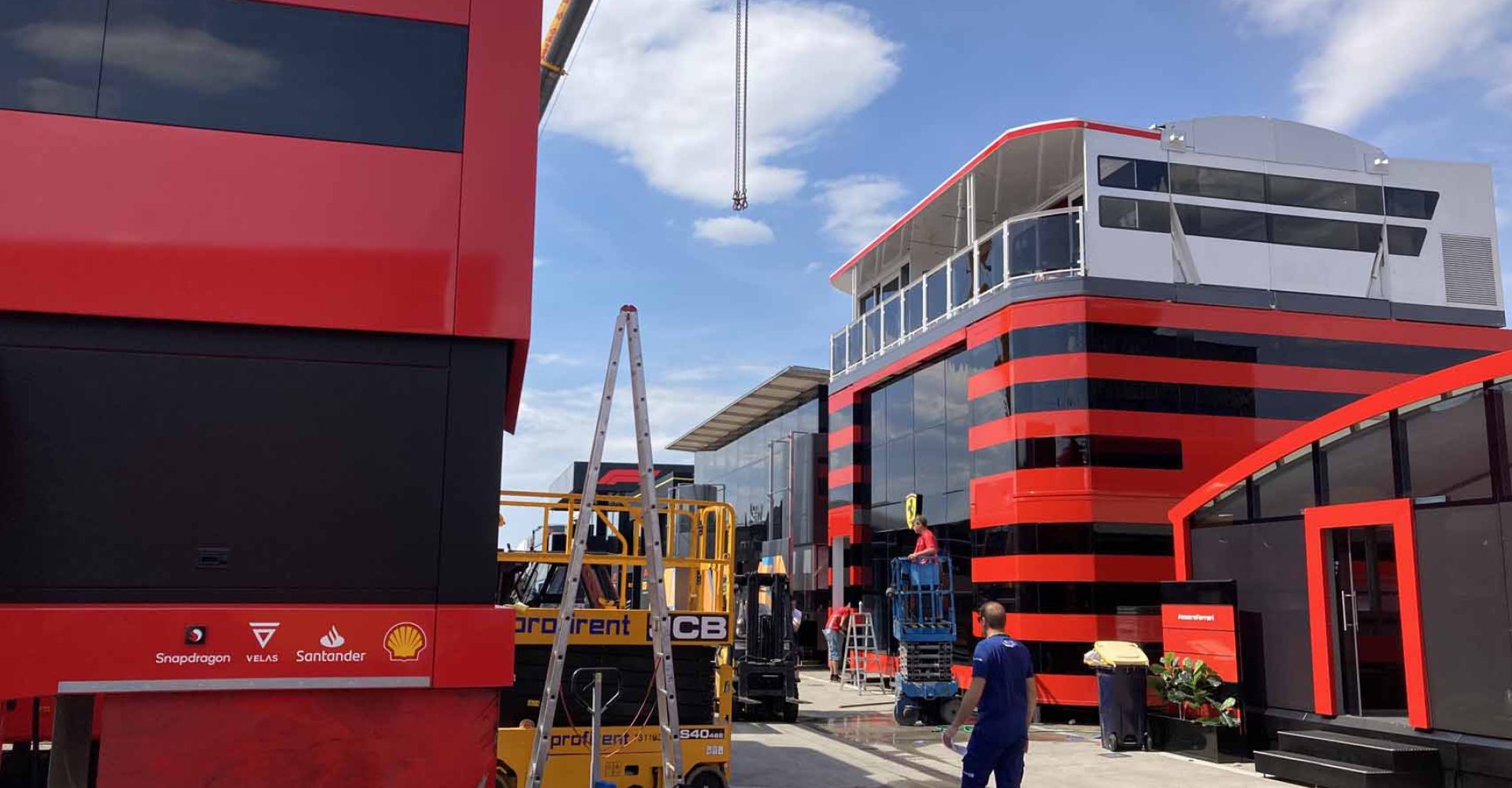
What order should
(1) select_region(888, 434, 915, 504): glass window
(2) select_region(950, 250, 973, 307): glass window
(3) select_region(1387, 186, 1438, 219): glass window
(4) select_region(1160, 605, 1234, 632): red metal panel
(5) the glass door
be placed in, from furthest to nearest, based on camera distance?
(1) select_region(888, 434, 915, 504): glass window → (2) select_region(950, 250, 973, 307): glass window → (3) select_region(1387, 186, 1438, 219): glass window → (4) select_region(1160, 605, 1234, 632): red metal panel → (5) the glass door

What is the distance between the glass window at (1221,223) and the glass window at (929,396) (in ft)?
16.4

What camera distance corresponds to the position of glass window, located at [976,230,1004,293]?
18.3 m

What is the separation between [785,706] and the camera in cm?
1653

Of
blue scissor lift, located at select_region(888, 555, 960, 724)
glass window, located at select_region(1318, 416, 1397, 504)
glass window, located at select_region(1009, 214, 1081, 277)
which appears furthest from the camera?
glass window, located at select_region(1009, 214, 1081, 277)

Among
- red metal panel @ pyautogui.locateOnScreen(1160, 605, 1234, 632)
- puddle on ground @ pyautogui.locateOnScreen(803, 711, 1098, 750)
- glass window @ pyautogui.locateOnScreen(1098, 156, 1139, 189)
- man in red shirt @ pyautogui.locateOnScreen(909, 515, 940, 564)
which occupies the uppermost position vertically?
glass window @ pyautogui.locateOnScreen(1098, 156, 1139, 189)

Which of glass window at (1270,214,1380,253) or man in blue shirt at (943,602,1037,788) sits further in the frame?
glass window at (1270,214,1380,253)

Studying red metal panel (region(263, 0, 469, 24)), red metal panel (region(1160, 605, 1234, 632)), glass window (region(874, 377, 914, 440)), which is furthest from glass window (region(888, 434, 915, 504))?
red metal panel (region(263, 0, 469, 24))

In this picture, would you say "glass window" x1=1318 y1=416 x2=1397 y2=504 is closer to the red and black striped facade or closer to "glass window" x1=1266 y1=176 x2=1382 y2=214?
the red and black striped facade

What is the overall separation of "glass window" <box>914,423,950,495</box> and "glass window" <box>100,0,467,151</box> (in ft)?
52.6

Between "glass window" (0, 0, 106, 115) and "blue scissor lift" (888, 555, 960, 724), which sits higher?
"glass window" (0, 0, 106, 115)

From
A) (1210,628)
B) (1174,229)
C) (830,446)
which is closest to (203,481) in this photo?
(1210,628)

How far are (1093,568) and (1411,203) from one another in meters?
9.10

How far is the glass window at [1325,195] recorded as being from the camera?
18297 millimetres

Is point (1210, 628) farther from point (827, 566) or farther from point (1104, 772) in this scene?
point (827, 566)
